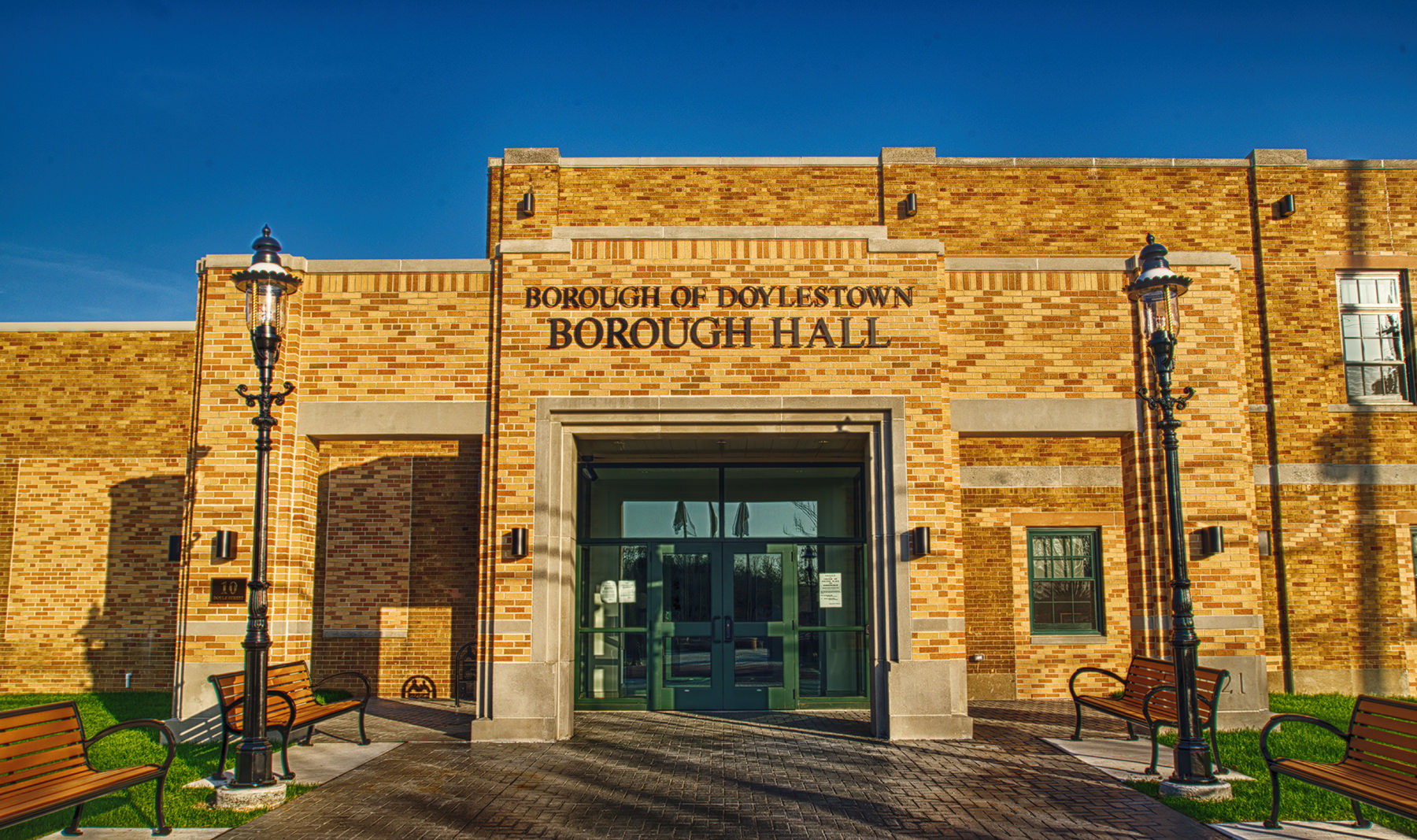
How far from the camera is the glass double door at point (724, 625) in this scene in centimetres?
1262

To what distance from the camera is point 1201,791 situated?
760 cm

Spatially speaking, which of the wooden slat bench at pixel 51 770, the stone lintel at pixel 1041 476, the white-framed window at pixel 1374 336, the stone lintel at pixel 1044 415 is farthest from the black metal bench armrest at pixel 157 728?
the white-framed window at pixel 1374 336

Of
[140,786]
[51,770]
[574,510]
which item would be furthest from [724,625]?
[51,770]

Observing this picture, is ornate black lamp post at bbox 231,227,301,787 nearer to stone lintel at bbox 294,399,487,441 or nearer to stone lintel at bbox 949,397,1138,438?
stone lintel at bbox 294,399,487,441

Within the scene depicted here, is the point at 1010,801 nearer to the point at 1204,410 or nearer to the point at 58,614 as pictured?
the point at 1204,410

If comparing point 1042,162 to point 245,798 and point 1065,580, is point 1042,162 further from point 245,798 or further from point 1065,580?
point 245,798

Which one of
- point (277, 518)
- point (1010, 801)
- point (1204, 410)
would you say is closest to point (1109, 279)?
point (1204, 410)

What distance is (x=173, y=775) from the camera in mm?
8656

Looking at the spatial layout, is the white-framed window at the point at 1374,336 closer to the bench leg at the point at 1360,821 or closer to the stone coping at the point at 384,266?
the bench leg at the point at 1360,821

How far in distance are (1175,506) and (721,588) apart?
6272mm

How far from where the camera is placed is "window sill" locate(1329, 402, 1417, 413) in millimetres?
14141

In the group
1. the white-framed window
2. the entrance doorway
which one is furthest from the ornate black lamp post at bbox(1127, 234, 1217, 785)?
the white-framed window

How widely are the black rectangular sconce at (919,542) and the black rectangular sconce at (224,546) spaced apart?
304 inches

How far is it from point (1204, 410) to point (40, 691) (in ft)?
57.8
